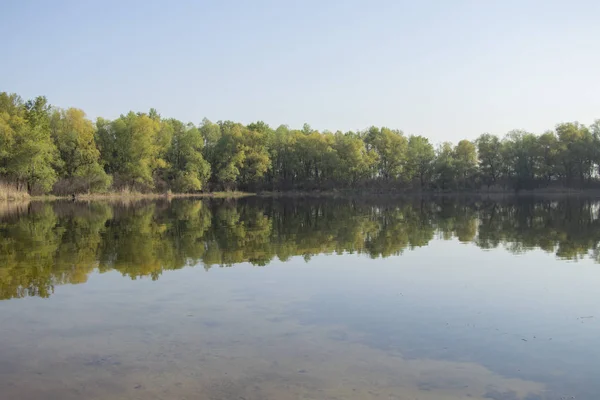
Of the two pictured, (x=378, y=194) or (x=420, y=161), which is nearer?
(x=378, y=194)

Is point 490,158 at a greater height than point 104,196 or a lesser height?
greater

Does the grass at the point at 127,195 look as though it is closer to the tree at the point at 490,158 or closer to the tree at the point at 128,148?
the tree at the point at 128,148

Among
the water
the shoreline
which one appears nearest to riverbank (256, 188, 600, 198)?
the shoreline

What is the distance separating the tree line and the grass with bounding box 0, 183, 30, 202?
15171 mm

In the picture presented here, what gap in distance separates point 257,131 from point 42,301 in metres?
97.1

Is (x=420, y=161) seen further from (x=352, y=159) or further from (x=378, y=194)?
(x=352, y=159)

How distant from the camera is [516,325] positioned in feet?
31.8

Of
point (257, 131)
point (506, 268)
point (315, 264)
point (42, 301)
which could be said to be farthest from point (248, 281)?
point (257, 131)

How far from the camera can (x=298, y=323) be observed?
9.83 m

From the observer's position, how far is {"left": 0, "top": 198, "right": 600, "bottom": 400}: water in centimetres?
696

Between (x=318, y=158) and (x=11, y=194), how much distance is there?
62.6 m

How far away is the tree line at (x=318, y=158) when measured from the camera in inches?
3351

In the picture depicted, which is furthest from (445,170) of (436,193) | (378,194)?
(378,194)

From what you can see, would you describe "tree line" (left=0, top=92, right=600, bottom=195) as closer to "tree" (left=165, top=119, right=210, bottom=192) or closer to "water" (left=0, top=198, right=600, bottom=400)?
"tree" (left=165, top=119, right=210, bottom=192)
